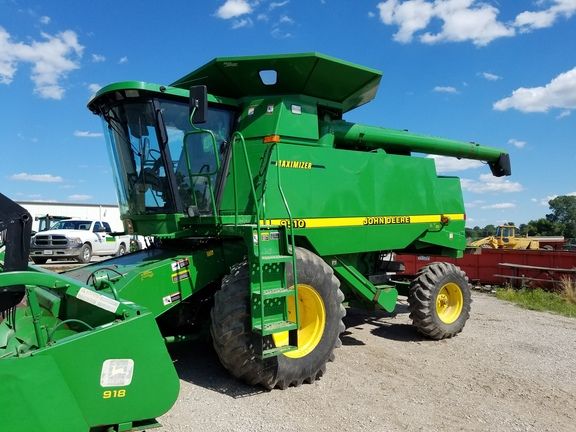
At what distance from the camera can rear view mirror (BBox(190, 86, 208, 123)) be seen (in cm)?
459

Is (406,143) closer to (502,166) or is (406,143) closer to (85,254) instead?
(502,166)

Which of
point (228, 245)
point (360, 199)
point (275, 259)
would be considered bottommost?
point (275, 259)

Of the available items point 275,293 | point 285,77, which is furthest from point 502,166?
point 275,293

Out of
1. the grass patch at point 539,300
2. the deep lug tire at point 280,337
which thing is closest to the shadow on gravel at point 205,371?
the deep lug tire at point 280,337

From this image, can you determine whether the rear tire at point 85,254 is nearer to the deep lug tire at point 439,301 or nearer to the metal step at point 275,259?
the deep lug tire at point 439,301

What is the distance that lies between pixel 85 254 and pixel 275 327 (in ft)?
49.5

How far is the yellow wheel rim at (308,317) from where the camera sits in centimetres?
507

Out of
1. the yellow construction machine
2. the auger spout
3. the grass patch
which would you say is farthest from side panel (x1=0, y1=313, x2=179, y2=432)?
the yellow construction machine

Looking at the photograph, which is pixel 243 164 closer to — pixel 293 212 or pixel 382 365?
pixel 293 212

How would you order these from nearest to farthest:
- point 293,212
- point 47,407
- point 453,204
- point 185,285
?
point 47,407, point 185,285, point 293,212, point 453,204

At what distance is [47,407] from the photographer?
2.67 meters

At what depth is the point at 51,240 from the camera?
1708 cm

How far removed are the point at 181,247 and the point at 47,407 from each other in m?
3.12

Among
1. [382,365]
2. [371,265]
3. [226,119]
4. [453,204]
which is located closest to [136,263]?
[226,119]
